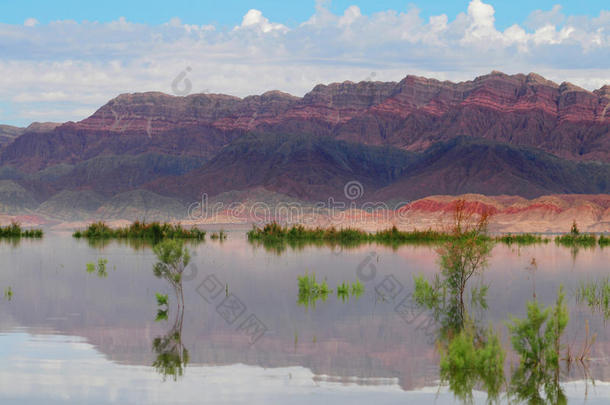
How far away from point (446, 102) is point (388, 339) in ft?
485

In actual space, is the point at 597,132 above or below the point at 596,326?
above

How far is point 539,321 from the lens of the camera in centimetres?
1392

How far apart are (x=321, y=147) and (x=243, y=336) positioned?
11832 cm

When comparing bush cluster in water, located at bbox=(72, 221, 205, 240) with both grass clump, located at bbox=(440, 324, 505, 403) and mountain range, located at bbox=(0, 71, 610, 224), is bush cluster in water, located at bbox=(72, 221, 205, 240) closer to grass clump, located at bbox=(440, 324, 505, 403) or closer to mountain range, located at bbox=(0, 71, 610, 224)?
grass clump, located at bbox=(440, 324, 505, 403)

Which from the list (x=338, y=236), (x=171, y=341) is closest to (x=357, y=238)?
(x=338, y=236)

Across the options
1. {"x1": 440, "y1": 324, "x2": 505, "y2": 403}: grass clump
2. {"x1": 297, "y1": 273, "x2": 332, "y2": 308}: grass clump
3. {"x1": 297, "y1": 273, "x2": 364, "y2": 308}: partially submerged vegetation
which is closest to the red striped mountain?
{"x1": 297, "y1": 273, "x2": 364, "y2": 308}: partially submerged vegetation

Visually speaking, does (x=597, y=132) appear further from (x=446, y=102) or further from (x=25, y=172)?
(x=25, y=172)

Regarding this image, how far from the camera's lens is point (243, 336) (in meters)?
16.8

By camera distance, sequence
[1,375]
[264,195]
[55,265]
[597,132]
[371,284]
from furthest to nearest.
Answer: [597,132], [264,195], [55,265], [371,284], [1,375]

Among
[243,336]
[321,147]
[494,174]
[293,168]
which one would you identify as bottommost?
[243,336]

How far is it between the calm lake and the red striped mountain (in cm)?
11253

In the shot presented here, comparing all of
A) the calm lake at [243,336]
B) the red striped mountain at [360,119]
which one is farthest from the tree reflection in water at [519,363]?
the red striped mountain at [360,119]

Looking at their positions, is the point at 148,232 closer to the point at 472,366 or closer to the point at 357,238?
the point at 357,238

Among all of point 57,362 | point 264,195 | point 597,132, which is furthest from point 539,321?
point 597,132
